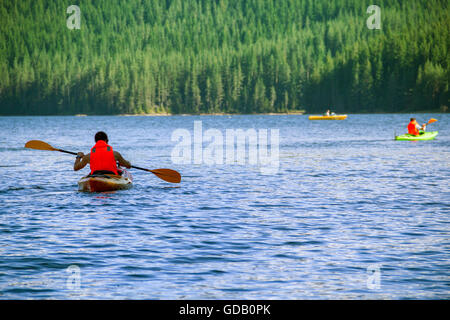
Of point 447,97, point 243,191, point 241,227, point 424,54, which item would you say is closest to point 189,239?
point 241,227

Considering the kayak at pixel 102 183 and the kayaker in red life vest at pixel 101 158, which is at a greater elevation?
the kayaker in red life vest at pixel 101 158

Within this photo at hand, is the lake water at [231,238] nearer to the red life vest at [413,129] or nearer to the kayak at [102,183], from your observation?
the kayak at [102,183]

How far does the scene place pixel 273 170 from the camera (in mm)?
34156

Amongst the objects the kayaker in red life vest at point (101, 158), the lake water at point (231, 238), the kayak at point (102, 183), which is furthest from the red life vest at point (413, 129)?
the kayaker in red life vest at point (101, 158)

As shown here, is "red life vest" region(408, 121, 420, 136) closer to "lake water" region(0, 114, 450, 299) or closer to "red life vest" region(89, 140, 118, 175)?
"lake water" region(0, 114, 450, 299)

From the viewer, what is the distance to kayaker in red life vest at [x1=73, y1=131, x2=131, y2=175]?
2239 centimetres

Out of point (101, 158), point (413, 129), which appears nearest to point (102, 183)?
point (101, 158)

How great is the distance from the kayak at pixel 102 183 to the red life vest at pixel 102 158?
277mm

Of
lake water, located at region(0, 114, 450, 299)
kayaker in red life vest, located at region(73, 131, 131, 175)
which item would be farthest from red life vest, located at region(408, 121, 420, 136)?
kayaker in red life vest, located at region(73, 131, 131, 175)

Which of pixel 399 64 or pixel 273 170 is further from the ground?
pixel 399 64

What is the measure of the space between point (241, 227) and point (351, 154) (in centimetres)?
2857

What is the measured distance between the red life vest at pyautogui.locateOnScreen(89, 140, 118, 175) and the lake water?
105 cm

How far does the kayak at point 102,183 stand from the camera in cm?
2355
